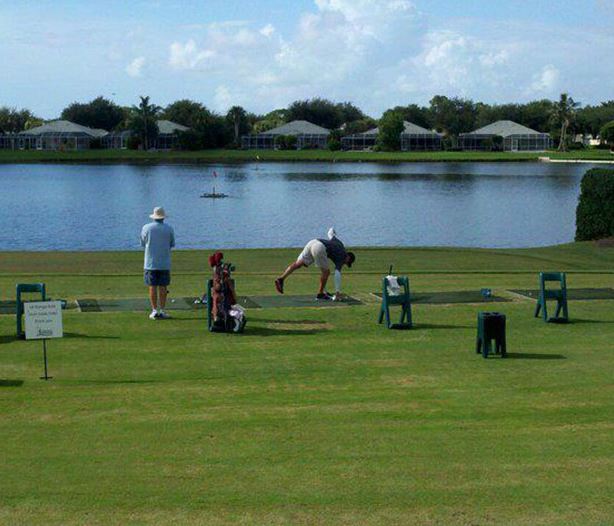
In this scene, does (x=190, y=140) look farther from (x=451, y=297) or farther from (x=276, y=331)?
(x=276, y=331)

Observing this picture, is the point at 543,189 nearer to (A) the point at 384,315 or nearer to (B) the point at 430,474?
(A) the point at 384,315

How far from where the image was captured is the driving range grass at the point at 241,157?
167500 mm

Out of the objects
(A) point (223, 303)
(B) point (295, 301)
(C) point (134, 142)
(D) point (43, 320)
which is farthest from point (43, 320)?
(C) point (134, 142)

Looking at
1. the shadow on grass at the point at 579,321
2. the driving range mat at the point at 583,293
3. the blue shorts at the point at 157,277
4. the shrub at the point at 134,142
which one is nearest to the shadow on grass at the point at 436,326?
the shadow on grass at the point at 579,321

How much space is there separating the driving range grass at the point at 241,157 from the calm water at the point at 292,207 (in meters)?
29.1

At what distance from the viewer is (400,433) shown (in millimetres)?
11633

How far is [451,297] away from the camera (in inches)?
864

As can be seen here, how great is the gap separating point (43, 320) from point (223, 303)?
13.8 ft

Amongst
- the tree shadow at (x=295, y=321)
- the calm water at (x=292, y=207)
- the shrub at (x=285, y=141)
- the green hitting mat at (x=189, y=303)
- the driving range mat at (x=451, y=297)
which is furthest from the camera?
the shrub at (x=285, y=141)

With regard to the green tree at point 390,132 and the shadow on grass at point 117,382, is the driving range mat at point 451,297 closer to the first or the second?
the shadow on grass at point 117,382

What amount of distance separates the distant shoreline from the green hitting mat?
14345cm

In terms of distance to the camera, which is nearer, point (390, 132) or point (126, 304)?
point (126, 304)

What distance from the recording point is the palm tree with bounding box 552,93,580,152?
18788 cm

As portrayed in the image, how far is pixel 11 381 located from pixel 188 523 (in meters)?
5.94
